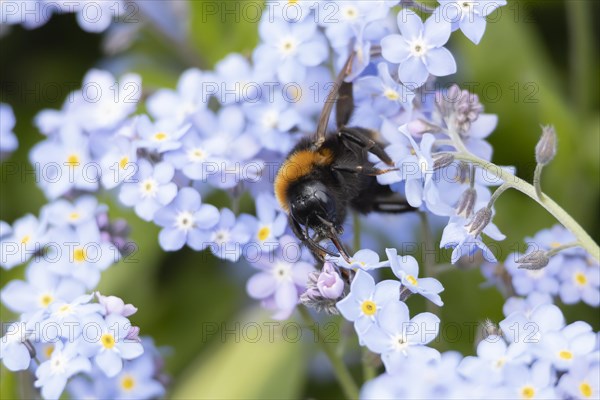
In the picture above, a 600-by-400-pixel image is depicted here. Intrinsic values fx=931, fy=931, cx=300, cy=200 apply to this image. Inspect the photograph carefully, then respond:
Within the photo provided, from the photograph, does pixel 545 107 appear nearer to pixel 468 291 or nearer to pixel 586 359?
pixel 468 291

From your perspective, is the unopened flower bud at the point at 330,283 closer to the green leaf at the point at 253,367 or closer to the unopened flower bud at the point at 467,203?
the unopened flower bud at the point at 467,203

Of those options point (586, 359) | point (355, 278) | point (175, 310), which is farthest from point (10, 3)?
point (586, 359)

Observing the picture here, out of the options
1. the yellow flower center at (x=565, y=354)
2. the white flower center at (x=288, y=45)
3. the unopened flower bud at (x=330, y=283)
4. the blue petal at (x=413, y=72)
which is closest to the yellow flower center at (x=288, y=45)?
the white flower center at (x=288, y=45)

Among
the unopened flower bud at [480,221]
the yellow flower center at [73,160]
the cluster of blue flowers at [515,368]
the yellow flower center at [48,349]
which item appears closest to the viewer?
the cluster of blue flowers at [515,368]

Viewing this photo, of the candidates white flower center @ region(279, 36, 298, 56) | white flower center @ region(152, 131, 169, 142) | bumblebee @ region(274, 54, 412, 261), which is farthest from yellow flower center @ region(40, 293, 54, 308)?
white flower center @ region(279, 36, 298, 56)

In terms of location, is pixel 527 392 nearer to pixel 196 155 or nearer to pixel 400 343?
pixel 400 343
